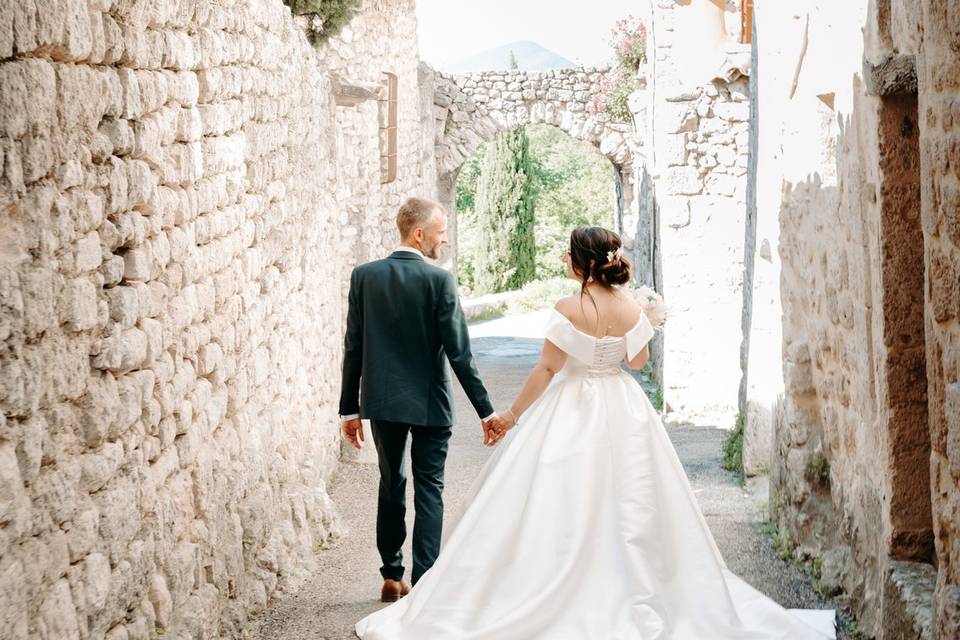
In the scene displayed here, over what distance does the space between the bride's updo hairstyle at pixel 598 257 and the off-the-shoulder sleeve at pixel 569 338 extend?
0.65 feet

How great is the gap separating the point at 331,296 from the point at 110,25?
5362 millimetres

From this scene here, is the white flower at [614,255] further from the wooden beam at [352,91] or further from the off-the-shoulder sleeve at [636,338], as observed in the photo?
the wooden beam at [352,91]

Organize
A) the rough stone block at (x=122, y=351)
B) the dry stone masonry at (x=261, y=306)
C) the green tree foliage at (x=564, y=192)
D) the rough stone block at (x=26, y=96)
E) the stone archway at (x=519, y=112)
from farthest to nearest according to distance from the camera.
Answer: the green tree foliage at (x=564, y=192), the stone archway at (x=519, y=112), the rough stone block at (x=122, y=351), the dry stone masonry at (x=261, y=306), the rough stone block at (x=26, y=96)

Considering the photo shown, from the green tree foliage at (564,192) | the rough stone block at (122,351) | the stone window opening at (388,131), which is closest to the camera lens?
the rough stone block at (122,351)

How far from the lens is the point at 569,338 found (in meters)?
5.12

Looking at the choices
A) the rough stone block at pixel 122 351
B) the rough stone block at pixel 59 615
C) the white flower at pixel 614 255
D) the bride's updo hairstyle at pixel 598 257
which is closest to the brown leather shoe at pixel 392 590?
the bride's updo hairstyle at pixel 598 257

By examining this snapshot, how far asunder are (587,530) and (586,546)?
0.06 m

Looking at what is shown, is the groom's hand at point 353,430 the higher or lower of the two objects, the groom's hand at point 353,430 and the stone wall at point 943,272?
the lower

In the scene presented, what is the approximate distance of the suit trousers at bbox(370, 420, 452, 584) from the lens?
5.42 meters

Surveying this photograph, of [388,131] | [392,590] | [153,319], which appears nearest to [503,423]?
[392,590]

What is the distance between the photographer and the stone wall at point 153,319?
2854 mm

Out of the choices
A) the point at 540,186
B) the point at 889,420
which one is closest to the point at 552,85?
the point at 889,420

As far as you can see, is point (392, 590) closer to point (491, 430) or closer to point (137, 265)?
point (491, 430)

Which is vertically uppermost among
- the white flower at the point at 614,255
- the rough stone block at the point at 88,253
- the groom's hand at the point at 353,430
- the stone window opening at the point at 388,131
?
the stone window opening at the point at 388,131
